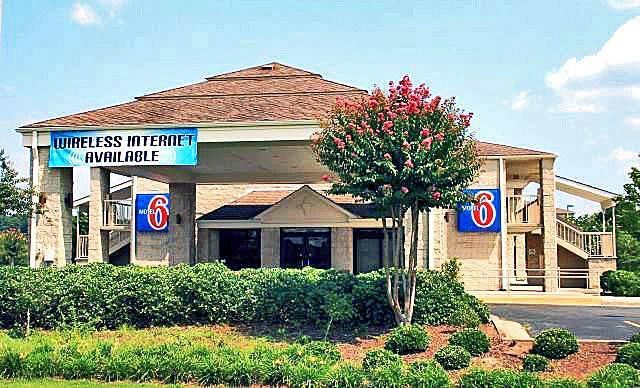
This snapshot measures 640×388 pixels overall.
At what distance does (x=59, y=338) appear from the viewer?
13836 millimetres

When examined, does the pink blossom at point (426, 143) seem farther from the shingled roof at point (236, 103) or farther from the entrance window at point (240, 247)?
the entrance window at point (240, 247)

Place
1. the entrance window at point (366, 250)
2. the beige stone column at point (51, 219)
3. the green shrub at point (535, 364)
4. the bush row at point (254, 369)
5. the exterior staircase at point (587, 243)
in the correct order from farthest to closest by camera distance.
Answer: the entrance window at point (366, 250), the exterior staircase at point (587, 243), the beige stone column at point (51, 219), the green shrub at point (535, 364), the bush row at point (254, 369)

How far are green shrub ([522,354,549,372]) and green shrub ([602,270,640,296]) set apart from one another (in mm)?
15739

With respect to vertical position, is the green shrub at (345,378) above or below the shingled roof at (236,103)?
below

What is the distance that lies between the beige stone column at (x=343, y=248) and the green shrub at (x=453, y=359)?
18563 millimetres

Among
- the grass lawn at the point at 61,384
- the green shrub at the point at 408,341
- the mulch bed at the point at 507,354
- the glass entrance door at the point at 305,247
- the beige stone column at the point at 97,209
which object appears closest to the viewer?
the grass lawn at the point at 61,384

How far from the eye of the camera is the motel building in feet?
61.1

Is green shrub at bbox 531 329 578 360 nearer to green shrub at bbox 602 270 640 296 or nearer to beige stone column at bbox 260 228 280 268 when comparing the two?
green shrub at bbox 602 270 640 296

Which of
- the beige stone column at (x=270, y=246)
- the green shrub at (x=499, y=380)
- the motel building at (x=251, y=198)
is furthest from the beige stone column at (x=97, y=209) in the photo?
the green shrub at (x=499, y=380)

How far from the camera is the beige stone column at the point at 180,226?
2797 cm

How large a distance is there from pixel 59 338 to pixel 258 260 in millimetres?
17731

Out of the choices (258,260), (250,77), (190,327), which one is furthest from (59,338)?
(258,260)

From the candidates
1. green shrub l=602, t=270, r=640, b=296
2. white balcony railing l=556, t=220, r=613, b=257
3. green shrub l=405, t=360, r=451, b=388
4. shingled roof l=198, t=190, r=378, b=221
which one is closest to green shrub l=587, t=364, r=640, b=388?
green shrub l=405, t=360, r=451, b=388

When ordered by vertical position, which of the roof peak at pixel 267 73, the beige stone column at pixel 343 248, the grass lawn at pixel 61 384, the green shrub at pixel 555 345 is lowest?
the grass lawn at pixel 61 384
